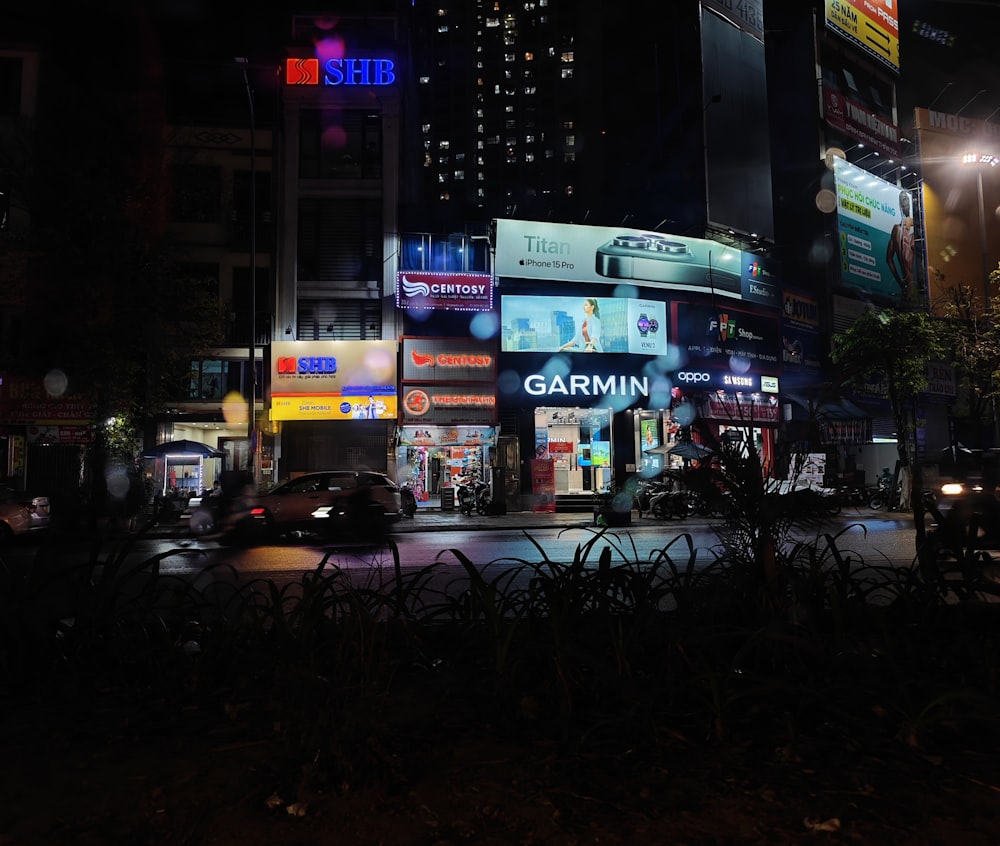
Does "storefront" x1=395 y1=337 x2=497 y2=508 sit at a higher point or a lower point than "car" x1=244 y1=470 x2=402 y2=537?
higher

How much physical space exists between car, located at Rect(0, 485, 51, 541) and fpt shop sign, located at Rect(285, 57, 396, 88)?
18.8 meters

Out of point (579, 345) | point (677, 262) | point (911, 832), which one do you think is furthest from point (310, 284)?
point (911, 832)

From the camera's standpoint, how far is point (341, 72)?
27.5 metres

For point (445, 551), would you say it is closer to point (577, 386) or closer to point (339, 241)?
point (577, 386)

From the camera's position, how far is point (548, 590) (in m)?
3.93

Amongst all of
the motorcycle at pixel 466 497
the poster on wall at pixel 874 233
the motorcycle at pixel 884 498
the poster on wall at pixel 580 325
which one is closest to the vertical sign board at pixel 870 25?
the poster on wall at pixel 874 233

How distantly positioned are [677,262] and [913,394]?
1044 cm

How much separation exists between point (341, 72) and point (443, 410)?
1406 centimetres

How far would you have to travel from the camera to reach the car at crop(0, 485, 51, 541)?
51.2 feet

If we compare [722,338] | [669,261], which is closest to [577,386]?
[669,261]

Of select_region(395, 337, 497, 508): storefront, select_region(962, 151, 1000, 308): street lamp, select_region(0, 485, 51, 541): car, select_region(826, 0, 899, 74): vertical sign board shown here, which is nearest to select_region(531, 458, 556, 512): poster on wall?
select_region(395, 337, 497, 508): storefront

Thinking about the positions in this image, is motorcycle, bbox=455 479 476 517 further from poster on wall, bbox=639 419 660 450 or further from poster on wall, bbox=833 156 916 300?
poster on wall, bbox=833 156 916 300

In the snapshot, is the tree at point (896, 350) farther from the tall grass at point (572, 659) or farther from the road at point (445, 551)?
the tall grass at point (572, 659)

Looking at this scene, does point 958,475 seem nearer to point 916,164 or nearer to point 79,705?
point 79,705
